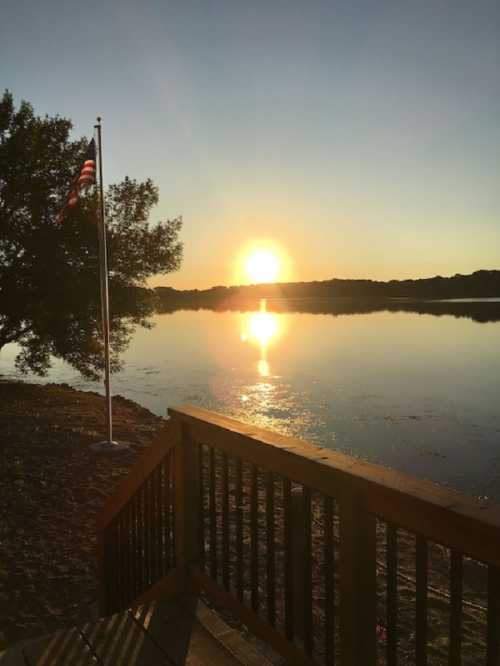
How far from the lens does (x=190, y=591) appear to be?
373cm

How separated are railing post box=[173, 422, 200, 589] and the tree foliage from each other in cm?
1478

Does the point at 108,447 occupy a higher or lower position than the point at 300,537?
lower

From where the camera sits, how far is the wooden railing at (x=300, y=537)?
1899mm

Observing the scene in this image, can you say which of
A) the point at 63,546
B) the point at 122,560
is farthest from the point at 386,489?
the point at 63,546

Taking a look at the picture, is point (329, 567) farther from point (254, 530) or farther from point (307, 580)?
point (254, 530)

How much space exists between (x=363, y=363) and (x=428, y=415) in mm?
18993

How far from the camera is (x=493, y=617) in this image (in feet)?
5.96

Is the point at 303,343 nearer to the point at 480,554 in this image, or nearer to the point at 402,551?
the point at 402,551

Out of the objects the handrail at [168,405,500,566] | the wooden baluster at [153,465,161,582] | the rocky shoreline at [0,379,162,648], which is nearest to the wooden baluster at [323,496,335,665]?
the handrail at [168,405,500,566]

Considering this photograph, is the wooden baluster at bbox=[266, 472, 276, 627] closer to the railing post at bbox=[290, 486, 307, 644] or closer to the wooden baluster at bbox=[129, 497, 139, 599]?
the railing post at bbox=[290, 486, 307, 644]

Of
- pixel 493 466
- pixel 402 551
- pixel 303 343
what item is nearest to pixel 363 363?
pixel 303 343

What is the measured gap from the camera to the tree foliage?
18031 millimetres

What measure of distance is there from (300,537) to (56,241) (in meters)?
17.3

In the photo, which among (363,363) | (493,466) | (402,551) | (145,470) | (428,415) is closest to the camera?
(145,470)
